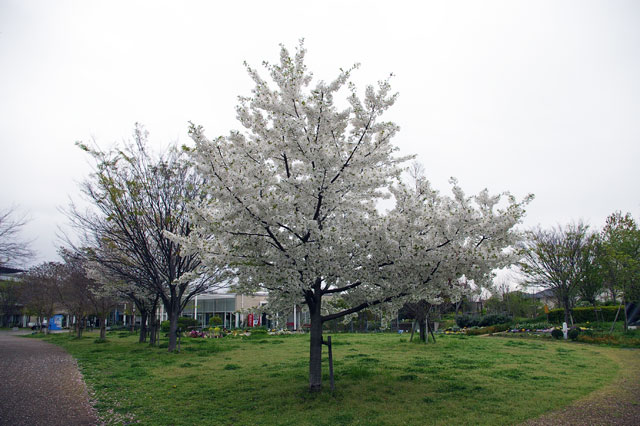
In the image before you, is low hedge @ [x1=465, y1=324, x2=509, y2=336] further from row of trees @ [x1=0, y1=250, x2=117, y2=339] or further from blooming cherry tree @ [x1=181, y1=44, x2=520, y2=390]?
row of trees @ [x1=0, y1=250, x2=117, y2=339]

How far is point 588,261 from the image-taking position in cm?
2428

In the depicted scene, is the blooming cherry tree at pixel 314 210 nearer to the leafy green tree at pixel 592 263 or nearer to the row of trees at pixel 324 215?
the row of trees at pixel 324 215

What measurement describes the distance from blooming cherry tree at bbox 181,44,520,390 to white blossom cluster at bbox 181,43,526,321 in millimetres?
20

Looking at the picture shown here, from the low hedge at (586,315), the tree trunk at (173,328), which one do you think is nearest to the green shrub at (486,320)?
the low hedge at (586,315)

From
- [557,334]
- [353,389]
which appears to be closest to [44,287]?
[353,389]

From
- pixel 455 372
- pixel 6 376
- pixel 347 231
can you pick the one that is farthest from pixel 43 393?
pixel 455 372

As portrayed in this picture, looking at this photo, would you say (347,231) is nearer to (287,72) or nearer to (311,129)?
(311,129)

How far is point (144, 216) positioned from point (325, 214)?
11498 mm

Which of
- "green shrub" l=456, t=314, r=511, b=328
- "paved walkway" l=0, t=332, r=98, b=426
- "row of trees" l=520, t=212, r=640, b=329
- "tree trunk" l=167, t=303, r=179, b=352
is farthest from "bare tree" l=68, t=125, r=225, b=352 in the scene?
"green shrub" l=456, t=314, r=511, b=328

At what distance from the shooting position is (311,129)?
7.53 metres

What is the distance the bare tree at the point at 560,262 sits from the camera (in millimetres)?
24688

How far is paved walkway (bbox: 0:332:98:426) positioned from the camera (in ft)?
21.9

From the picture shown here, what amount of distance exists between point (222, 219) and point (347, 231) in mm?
2360

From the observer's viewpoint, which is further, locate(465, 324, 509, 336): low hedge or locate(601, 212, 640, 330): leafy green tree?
locate(465, 324, 509, 336): low hedge
